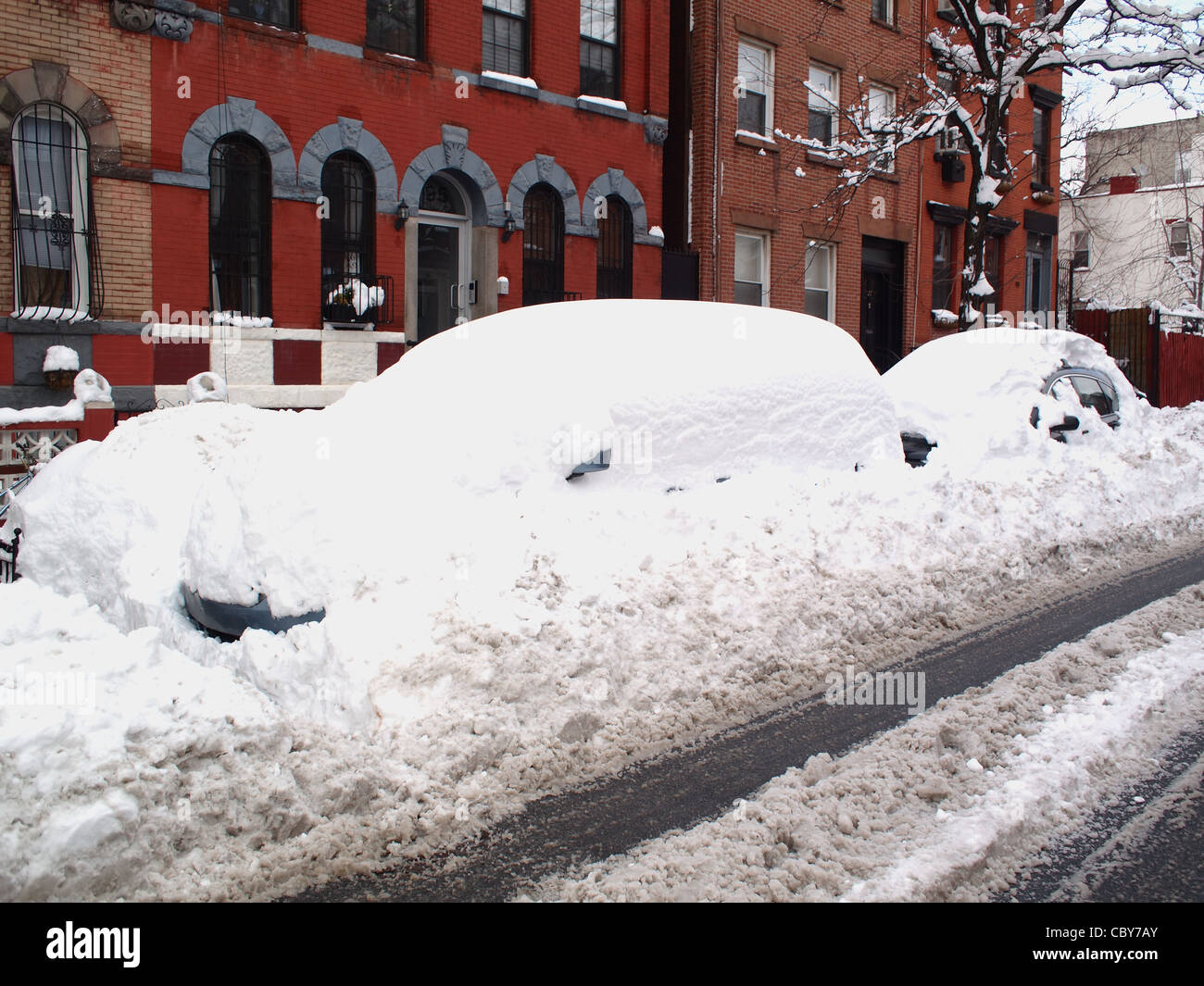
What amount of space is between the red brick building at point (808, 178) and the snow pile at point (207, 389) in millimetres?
9769

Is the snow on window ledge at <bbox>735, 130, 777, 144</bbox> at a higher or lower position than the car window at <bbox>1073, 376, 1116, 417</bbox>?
higher

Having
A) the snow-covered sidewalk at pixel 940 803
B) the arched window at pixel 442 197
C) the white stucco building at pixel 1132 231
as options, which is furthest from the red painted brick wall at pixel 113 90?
the white stucco building at pixel 1132 231

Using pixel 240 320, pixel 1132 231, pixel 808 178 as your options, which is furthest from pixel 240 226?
pixel 1132 231

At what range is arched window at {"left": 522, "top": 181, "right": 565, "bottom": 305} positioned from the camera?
1584cm

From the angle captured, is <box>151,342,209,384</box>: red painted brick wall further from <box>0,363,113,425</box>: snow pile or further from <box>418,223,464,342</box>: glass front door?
<box>418,223,464,342</box>: glass front door

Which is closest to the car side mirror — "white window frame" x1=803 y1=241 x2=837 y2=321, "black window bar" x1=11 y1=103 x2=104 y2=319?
"black window bar" x1=11 y1=103 x2=104 y2=319

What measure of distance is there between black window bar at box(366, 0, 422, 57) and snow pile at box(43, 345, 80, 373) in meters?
6.06

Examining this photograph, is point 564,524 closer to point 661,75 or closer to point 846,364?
point 846,364

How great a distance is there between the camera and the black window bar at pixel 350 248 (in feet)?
44.3

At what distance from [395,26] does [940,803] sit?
13.6 m

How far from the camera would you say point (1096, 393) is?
10.7m

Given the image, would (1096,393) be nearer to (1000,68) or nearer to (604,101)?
(1000,68)

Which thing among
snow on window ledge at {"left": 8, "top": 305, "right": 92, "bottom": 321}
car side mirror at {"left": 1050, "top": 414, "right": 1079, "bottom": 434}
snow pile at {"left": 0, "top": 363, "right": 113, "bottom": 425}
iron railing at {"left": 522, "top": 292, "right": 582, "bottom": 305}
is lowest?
car side mirror at {"left": 1050, "top": 414, "right": 1079, "bottom": 434}
